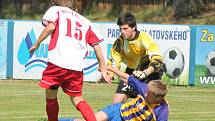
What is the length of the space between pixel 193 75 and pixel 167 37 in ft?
4.42

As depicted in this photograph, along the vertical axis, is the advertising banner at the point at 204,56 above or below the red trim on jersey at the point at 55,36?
below

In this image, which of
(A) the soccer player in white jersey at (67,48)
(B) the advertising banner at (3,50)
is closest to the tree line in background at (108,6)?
(B) the advertising banner at (3,50)

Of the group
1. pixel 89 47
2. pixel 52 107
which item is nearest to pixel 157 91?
pixel 52 107

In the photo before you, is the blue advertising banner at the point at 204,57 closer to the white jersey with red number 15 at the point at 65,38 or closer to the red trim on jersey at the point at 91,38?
the red trim on jersey at the point at 91,38

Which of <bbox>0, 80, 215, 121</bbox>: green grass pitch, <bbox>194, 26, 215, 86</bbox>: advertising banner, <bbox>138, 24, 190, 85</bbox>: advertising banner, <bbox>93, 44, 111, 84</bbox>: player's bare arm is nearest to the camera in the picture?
<bbox>93, 44, 111, 84</bbox>: player's bare arm

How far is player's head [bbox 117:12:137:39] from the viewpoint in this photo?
10586 mm

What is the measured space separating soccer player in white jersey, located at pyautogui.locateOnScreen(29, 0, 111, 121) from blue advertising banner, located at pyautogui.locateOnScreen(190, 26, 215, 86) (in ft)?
37.5

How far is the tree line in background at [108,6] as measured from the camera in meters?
38.1

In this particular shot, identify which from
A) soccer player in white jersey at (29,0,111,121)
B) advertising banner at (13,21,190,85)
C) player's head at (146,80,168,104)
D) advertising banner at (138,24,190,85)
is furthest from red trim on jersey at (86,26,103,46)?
advertising banner at (13,21,190,85)

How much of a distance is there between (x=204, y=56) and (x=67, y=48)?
1183 centimetres

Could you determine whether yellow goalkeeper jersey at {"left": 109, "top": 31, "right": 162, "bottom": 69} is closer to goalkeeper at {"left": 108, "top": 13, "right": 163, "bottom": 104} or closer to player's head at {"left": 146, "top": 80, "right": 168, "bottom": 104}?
goalkeeper at {"left": 108, "top": 13, "right": 163, "bottom": 104}

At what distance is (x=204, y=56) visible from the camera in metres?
21.1

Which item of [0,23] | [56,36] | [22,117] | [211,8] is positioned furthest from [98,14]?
[56,36]

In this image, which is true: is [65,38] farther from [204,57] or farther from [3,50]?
[3,50]
